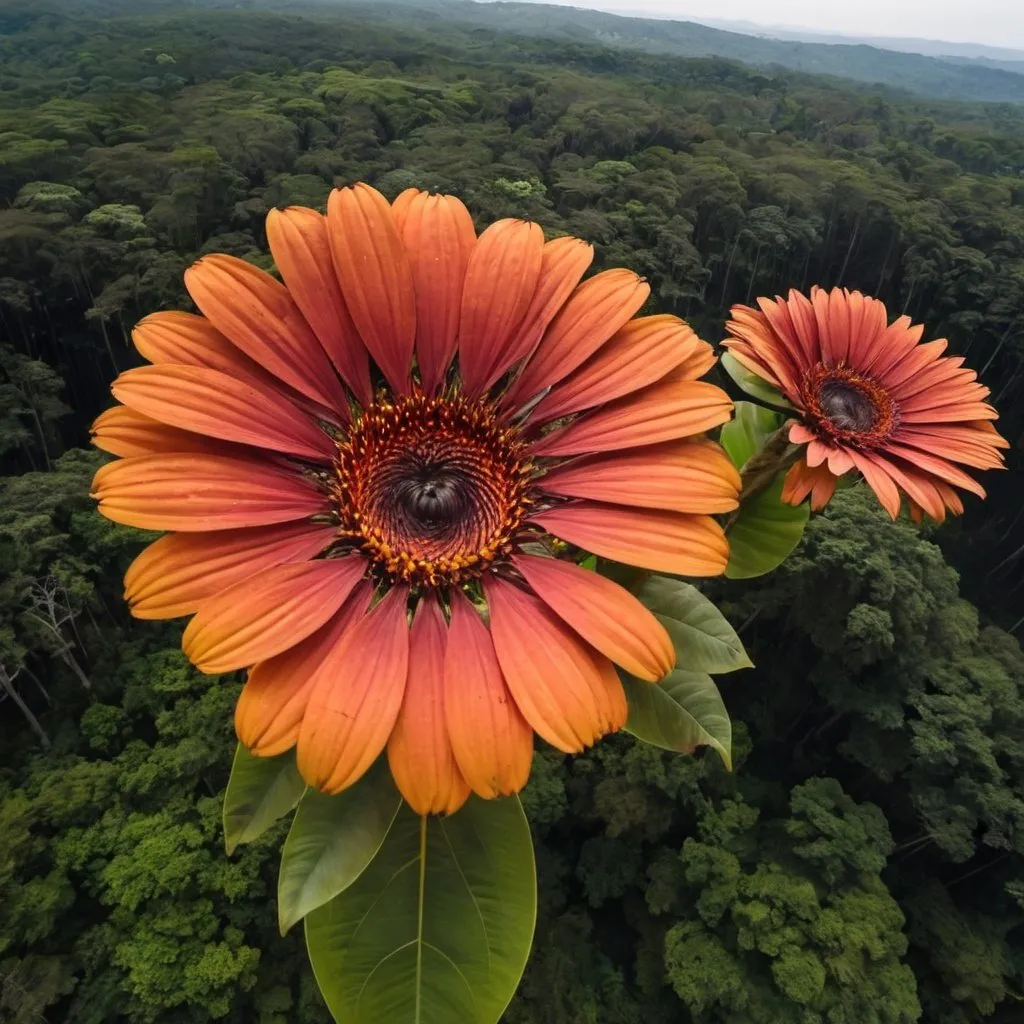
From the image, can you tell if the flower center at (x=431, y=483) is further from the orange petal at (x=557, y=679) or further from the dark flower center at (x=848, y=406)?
the dark flower center at (x=848, y=406)

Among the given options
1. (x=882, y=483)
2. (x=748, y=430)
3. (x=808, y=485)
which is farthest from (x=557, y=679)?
(x=882, y=483)

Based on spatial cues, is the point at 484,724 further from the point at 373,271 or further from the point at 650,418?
the point at 373,271

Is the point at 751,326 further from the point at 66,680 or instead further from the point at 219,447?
the point at 66,680

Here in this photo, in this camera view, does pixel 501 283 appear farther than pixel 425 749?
Yes

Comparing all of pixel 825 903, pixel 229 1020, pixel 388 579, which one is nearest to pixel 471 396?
pixel 388 579

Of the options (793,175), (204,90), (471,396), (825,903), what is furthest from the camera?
(204,90)

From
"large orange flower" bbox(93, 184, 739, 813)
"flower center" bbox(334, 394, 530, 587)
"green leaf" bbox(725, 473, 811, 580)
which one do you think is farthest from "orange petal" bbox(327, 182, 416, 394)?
"green leaf" bbox(725, 473, 811, 580)

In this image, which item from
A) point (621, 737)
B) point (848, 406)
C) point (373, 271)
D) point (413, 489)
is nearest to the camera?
point (373, 271)
